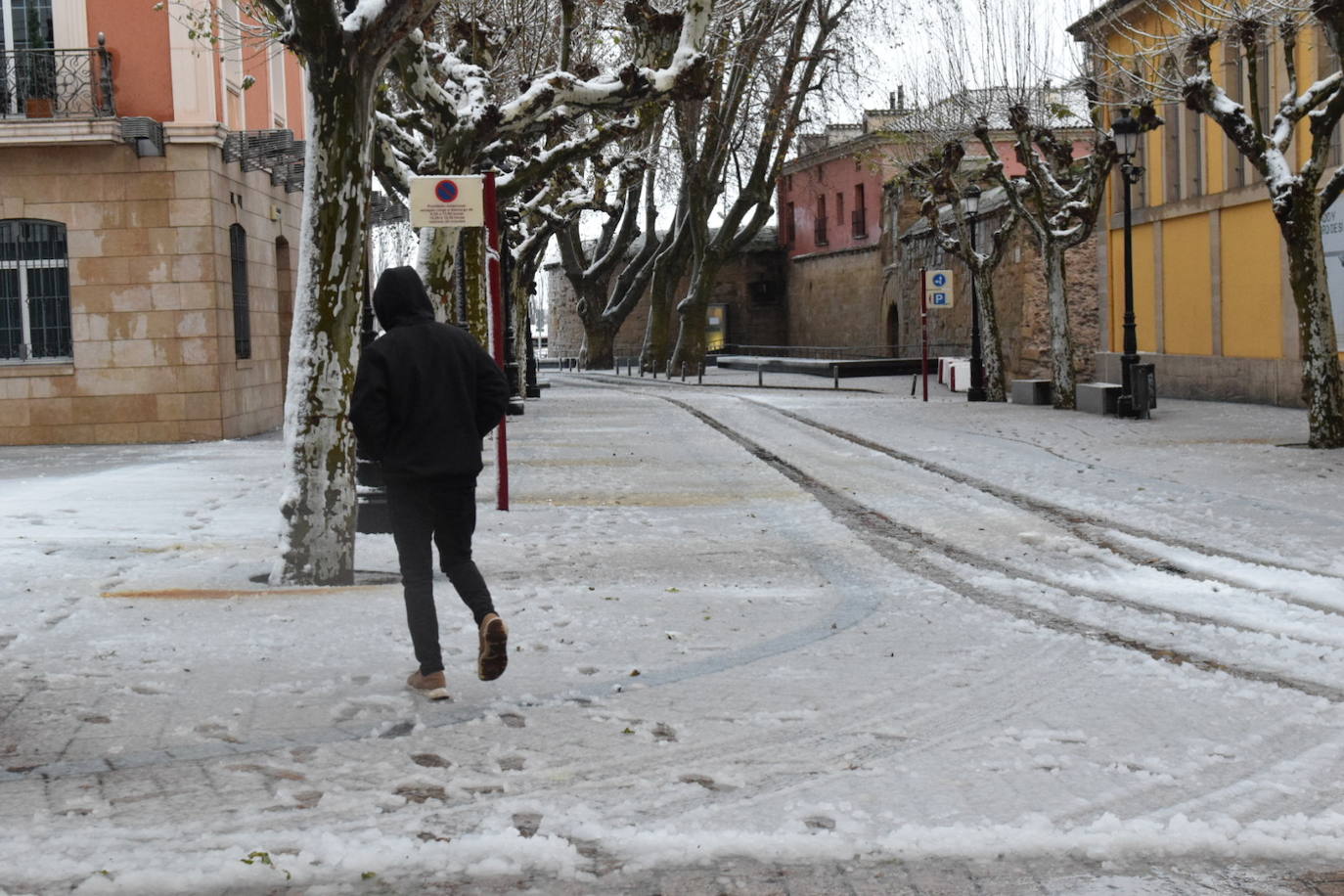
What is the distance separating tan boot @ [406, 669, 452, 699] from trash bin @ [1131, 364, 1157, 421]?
1790 centimetres

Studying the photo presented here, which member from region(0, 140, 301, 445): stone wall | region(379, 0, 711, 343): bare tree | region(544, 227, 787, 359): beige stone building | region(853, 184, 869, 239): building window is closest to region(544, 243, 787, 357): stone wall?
region(544, 227, 787, 359): beige stone building

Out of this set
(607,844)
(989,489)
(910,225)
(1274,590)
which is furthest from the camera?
(910,225)

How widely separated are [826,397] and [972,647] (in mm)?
25338

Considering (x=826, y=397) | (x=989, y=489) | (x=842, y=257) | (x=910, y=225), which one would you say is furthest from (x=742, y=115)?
(x=989, y=489)

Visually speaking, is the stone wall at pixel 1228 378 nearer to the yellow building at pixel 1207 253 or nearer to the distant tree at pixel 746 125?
the yellow building at pixel 1207 253

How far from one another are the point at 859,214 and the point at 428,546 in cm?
5562

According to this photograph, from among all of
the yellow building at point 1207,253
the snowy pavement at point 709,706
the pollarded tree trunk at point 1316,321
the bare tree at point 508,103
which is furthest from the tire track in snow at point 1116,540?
the yellow building at point 1207,253

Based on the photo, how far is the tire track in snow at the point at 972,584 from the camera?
6.52 metres

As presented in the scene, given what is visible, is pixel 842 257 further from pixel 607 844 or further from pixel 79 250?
pixel 607 844

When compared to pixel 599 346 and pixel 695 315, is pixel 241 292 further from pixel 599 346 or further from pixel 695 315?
pixel 599 346

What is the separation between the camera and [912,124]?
103ft

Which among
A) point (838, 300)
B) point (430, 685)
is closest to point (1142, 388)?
point (430, 685)

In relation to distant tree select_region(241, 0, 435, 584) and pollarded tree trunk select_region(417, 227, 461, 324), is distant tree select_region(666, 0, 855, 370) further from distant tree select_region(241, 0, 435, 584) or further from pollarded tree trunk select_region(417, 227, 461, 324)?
distant tree select_region(241, 0, 435, 584)

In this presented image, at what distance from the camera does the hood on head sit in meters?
6.35
